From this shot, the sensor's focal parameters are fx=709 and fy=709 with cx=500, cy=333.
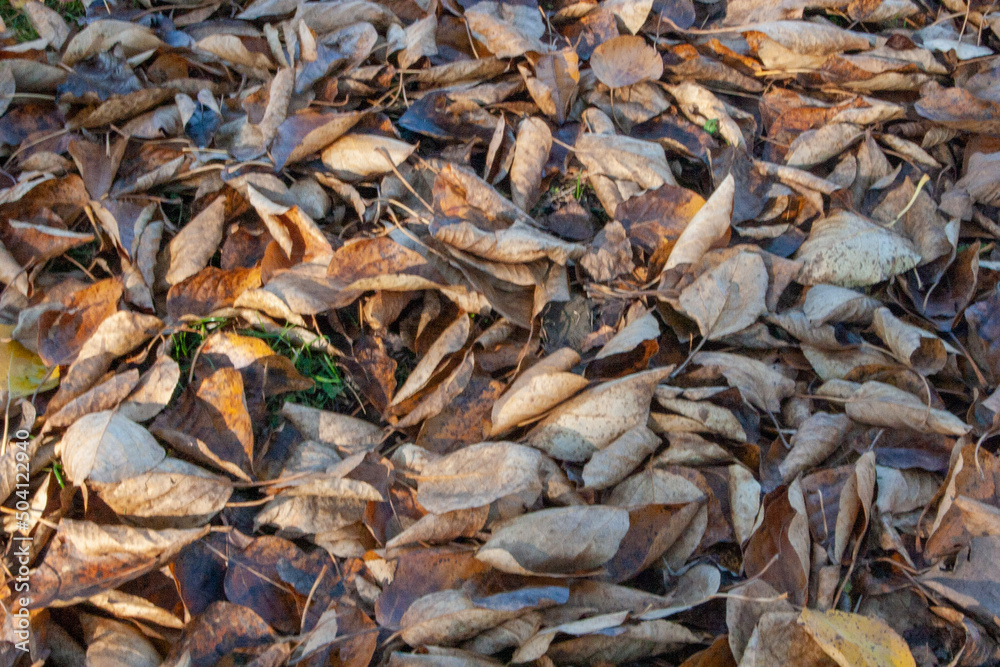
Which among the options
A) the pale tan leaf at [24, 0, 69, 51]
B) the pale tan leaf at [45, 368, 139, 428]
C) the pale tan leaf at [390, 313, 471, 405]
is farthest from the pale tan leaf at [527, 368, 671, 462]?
the pale tan leaf at [24, 0, 69, 51]

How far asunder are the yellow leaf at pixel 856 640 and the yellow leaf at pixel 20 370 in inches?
59.9

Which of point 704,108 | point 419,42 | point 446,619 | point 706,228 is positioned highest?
point 419,42

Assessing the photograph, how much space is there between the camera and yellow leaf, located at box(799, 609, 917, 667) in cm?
104

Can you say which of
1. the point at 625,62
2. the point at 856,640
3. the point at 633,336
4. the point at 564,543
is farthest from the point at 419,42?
the point at 856,640

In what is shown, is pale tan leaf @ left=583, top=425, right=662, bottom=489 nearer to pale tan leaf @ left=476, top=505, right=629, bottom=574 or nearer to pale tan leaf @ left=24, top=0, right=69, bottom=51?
pale tan leaf @ left=476, top=505, right=629, bottom=574

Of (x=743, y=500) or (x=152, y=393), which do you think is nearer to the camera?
(x=743, y=500)

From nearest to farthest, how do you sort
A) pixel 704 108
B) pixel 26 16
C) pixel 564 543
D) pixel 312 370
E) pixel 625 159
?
pixel 564 543, pixel 312 370, pixel 625 159, pixel 704 108, pixel 26 16

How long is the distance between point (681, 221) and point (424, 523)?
878mm

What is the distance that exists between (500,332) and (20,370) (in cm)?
103

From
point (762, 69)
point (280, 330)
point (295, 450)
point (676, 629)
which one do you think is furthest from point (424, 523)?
point (762, 69)

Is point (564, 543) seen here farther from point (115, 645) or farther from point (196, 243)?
point (196, 243)

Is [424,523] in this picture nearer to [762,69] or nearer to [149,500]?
[149,500]

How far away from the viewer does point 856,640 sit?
1064 mm

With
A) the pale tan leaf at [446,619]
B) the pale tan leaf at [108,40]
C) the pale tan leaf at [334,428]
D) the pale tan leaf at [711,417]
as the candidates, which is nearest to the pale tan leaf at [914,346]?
the pale tan leaf at [711,417]
